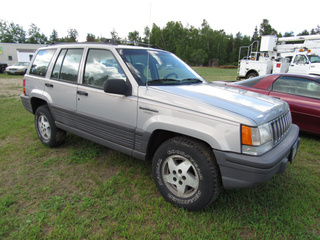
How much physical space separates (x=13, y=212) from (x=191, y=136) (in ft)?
6.86

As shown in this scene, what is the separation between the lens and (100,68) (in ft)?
10.1

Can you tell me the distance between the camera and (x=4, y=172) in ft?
10.5

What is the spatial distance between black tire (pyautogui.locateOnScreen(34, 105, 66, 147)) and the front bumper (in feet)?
9.81

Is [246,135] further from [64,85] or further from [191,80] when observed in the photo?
[64,85]

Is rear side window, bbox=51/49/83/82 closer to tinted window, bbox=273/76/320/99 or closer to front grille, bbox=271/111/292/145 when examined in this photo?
front grille, bbox=271/111/292/145

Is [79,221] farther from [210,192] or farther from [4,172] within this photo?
[4,172]

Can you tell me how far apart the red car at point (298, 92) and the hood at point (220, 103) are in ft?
7.61

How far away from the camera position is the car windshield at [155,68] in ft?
9.24

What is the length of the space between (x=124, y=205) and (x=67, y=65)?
239 cm

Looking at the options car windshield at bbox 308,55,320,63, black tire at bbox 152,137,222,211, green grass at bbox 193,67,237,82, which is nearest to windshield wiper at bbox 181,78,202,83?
black tire at bbox 152,137,222,211

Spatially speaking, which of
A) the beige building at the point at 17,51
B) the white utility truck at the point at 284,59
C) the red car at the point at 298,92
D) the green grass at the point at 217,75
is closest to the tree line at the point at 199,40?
the beige building at the point at 17,51

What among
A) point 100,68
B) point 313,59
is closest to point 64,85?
point 100,68

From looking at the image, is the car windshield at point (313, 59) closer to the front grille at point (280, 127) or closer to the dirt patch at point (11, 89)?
the front grille at point (280, 127)

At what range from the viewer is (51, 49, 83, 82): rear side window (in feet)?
11.2
